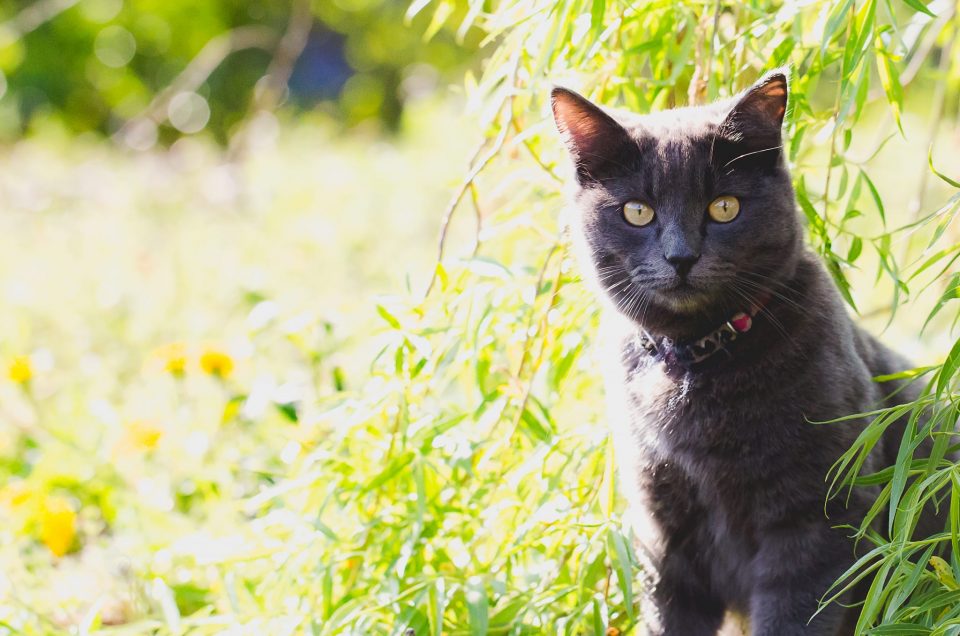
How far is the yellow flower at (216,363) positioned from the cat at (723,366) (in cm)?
126

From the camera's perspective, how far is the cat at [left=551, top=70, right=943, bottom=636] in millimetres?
1492

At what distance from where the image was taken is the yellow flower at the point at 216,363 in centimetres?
259

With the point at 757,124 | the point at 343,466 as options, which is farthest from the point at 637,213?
the point at 343,466

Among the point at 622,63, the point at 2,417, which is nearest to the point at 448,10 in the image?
the point at 622,63

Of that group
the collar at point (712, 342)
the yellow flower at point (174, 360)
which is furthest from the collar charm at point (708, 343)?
the yellow flower at point (174, 360)

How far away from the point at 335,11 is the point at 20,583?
6490 mm

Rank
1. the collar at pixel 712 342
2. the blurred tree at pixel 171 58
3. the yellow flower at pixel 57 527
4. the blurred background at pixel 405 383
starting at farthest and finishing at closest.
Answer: the blurred tree at pixel 171 58 → the yellow flower at pixel 57 527 → the blurred background at pixel 405 383 → the collar at pixel 712 342

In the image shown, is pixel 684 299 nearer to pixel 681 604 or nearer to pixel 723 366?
pixel 723 366

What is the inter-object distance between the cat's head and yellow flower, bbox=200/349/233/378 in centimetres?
130

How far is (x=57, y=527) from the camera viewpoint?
7.40 feet

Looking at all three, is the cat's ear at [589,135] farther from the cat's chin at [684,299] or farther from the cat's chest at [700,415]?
the cat's chest at [700,415]

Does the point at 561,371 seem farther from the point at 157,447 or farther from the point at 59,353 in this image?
the point at 59,353

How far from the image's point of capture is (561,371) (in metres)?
1.95

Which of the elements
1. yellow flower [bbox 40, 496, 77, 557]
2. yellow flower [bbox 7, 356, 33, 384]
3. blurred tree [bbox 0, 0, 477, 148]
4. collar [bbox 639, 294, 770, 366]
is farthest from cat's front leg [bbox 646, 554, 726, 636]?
blurred tree [bbox 0, 0, 477, 148]
